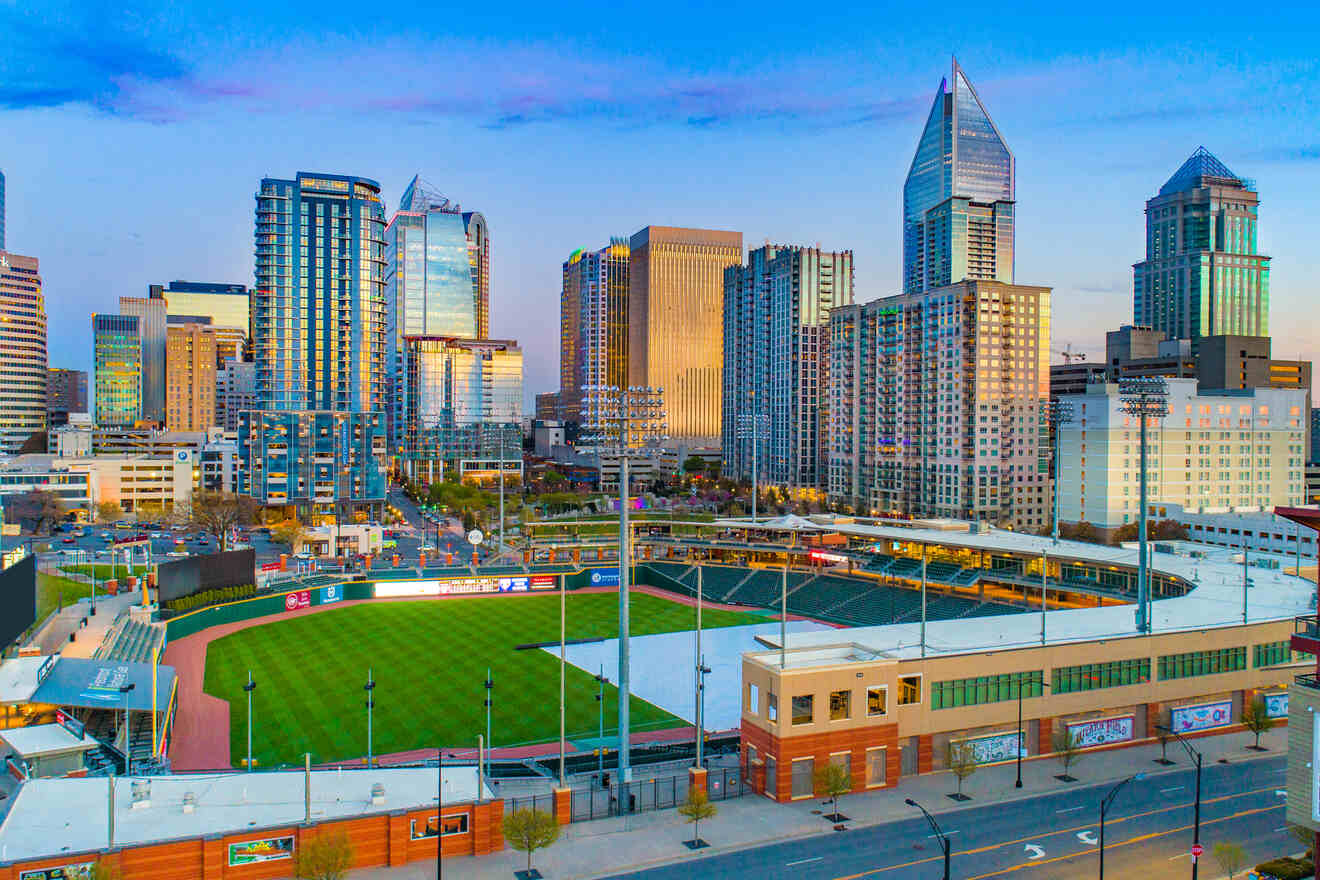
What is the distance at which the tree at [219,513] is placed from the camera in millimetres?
111125

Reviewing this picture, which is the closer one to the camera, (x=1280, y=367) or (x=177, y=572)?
(x=177, y=572)

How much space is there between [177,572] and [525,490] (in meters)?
131

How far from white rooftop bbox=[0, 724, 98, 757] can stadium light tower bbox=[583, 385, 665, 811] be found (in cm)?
1978

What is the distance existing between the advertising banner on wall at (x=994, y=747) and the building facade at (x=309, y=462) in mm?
115805

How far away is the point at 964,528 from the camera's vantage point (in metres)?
83.9

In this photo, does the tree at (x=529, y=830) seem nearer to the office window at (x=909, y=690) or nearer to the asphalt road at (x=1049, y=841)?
the asphalt road at (x=1049, y=841)

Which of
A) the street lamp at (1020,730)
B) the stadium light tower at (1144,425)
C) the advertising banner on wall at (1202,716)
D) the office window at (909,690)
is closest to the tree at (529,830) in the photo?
the office window at (909,690)

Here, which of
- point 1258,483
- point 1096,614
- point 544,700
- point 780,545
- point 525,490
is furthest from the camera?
point 525,490

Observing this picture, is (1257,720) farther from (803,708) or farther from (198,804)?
(198,804)

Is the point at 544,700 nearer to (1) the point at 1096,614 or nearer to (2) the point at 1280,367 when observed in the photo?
(1) the point at 1096,614

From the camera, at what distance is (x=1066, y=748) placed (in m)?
38.1

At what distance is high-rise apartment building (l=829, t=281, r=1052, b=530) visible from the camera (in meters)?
130

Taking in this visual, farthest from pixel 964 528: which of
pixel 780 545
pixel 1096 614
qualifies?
pixel 1096 614

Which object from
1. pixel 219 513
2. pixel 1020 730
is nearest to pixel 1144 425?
pixel 1020 730
